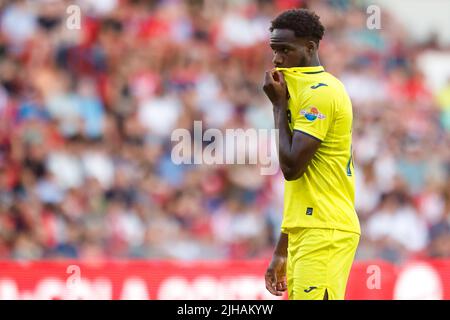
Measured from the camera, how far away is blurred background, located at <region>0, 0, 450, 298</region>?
1183cm

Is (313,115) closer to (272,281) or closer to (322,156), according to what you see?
(322,156)

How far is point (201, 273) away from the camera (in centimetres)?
907

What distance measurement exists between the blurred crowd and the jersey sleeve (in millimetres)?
6627

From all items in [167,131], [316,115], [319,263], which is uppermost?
[316,115]

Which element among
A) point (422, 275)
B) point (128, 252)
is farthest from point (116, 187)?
point (422, 275)

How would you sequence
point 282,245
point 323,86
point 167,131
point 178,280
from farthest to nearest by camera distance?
point 167,131, point 178,280, point 282,245, point 323,86

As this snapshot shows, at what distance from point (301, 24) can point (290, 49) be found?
0.44ft

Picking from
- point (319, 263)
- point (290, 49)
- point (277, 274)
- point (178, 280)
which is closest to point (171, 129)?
point (178, 280)

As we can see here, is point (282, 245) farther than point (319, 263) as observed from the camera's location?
Yes

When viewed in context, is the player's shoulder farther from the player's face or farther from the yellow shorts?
the yellow shorts

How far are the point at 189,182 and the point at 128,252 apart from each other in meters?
1.13

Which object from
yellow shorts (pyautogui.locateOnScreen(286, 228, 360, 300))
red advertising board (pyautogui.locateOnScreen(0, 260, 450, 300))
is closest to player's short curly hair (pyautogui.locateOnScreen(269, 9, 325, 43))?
yellow shorts (pyautogui.locateOnScreen(286, 228, 360, 300))

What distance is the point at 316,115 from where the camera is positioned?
5.16m
